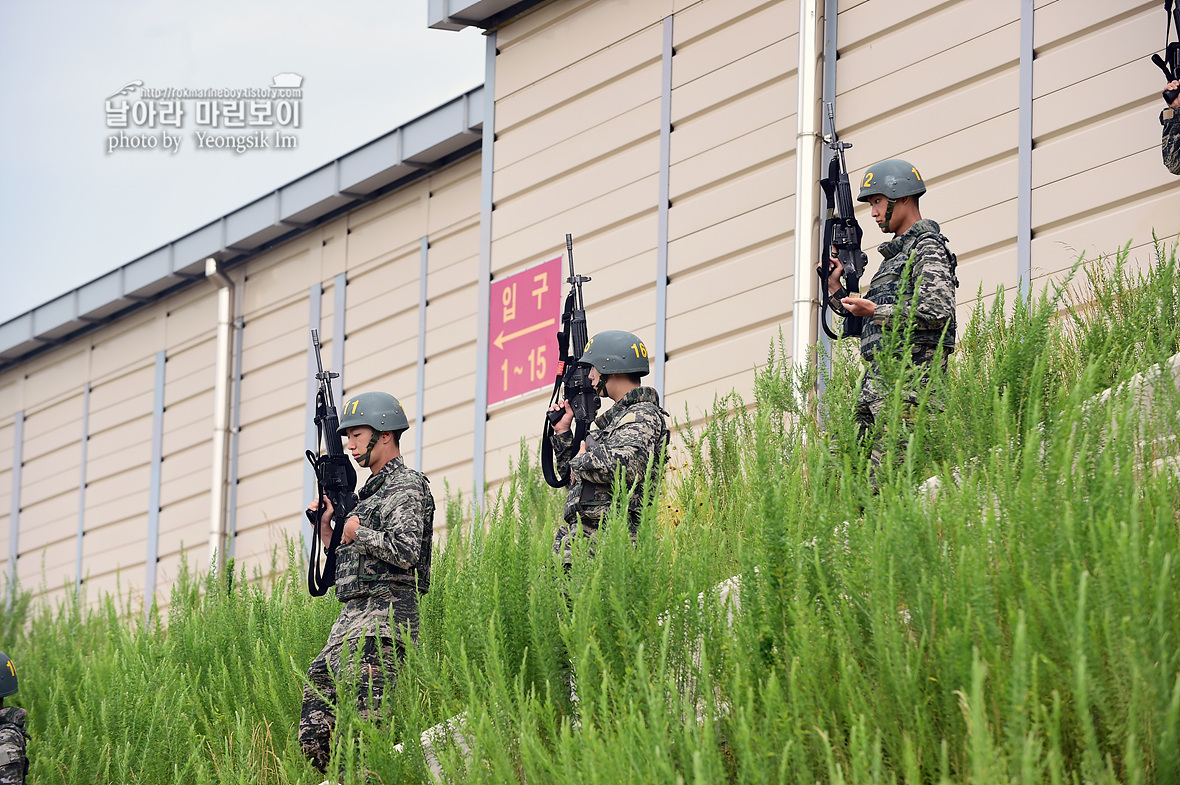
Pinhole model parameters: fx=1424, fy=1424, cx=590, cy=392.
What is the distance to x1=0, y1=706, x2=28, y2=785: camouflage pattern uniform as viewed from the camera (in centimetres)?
650

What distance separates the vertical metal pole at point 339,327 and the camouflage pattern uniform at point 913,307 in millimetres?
7858

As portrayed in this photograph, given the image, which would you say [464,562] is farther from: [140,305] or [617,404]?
[140,305]

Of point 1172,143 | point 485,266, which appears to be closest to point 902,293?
point 1172,143

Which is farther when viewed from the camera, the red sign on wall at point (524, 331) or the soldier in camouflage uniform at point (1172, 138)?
the red sign on wall at point (524, 331)

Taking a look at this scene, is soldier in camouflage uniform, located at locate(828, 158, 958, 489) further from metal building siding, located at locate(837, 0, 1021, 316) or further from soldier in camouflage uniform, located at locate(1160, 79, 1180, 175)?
metal building siding, located at locate(837, 0, 1021, 316)

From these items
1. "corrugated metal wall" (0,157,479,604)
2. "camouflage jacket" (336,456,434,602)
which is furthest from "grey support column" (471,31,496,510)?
"camouflage jacket" (336,456,434,602)

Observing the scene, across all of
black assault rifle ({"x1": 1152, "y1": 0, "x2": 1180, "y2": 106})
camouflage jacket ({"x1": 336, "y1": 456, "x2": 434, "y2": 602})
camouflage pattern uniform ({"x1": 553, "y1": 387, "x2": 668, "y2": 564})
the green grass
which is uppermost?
black assault rifle ({"x1": 1152, "y1": 0, "x2": 1180, "y2": 106})

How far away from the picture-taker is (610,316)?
10414 mm

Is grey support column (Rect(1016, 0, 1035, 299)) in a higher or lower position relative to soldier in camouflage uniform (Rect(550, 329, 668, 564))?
higher

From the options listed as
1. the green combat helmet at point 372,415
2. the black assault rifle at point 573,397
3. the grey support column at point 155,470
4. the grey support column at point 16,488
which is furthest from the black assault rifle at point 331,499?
the grey support column at point 16,488

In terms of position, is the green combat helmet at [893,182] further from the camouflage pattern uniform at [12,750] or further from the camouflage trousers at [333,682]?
the camouflage pattern uniform at [12,750]

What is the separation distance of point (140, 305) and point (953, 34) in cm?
1033

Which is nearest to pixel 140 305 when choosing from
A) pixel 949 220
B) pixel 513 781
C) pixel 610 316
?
pixel 610 316

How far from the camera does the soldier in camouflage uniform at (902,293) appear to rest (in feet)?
19.6
